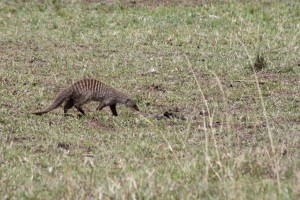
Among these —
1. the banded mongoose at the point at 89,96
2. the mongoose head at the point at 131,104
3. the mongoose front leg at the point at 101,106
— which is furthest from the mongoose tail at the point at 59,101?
the mongoose head at the point at 131,104

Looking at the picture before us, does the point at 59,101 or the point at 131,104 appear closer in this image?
the point at 59,101

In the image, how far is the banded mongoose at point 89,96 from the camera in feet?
25.0

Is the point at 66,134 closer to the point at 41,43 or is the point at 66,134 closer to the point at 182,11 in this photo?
the point at 41,43

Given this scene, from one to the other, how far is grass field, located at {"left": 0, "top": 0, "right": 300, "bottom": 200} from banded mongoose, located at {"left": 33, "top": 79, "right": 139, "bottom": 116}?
0.12 m

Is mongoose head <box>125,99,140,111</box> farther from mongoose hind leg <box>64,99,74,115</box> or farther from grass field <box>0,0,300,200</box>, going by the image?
mongoose hind leg <box>64,99,74,115</box>

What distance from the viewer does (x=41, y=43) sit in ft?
36.4

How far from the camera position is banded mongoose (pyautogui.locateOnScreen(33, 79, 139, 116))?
25.0 ft

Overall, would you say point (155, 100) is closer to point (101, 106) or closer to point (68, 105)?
point (101, 106)

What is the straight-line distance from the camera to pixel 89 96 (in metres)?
7.73

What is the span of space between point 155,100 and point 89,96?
777 millimetres

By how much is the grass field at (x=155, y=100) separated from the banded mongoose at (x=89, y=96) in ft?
0.41

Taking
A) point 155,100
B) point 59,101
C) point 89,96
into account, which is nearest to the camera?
point 59,101

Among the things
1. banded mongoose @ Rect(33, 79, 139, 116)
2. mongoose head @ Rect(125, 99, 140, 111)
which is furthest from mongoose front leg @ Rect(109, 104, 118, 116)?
mongoose head @ Rect(125, 99, 140, 111)

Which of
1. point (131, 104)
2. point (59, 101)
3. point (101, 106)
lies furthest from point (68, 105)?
point (131, 104)
